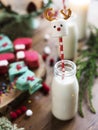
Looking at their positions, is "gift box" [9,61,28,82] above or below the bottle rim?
below

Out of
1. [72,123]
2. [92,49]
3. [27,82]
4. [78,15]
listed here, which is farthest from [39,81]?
[78,15]

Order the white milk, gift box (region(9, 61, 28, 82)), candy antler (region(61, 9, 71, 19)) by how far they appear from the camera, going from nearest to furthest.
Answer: candy antler (region(61, 9, 71, 19)) → gift box (region(9, 61, 28, 82)) → the white milk

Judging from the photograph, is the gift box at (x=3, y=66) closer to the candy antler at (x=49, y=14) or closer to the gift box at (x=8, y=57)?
the gift box at (x=8, y=57)

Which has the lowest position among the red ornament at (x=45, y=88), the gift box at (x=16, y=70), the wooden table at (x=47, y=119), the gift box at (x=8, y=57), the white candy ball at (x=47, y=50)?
the wooden table at (x=47, y=119)

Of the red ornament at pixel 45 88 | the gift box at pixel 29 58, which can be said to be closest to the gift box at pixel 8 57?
the gift box at pixel 29 58

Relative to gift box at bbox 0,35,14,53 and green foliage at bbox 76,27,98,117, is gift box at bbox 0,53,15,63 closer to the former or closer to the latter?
gift box at bbox 0,35,14,53

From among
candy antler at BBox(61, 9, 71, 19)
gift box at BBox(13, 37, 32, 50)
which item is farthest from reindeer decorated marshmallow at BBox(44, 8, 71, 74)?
gift box at BBox(13, 37, 32, 50)

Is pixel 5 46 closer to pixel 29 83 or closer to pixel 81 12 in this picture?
pixel 29 83
